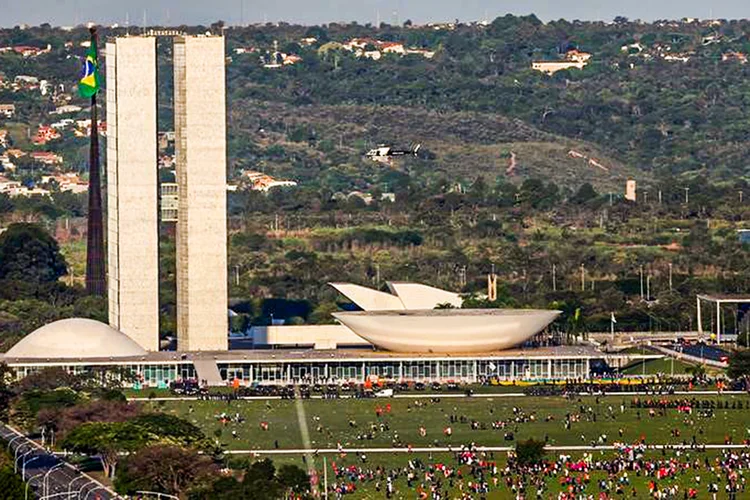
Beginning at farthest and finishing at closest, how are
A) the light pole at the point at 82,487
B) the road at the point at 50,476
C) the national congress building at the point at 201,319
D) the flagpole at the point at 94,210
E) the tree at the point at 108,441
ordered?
the flagpole at the point at 94,210 < the national congress building at the point at 201,319 < the tree at the point at 108,441 < the road at the point at 50,476 < the light pole at the point at 82,487

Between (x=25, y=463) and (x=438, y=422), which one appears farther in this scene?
(x=438, y=422)

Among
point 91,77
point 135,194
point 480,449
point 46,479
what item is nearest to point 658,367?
point 135,194

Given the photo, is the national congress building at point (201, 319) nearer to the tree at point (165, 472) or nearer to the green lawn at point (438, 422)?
the green lawn at point (438, 422)

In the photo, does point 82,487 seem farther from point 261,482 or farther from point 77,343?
point 77,343

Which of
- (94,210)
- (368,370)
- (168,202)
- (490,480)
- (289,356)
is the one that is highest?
(168,202)

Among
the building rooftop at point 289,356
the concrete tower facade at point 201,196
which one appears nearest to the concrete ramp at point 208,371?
the building rooftop at point 289,356

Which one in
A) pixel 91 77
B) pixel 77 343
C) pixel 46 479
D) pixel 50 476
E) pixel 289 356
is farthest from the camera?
pixel 91 77
